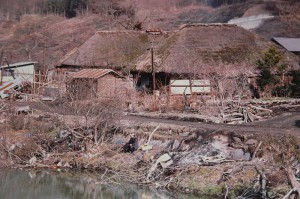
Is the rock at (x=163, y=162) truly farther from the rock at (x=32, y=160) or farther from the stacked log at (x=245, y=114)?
the stacked log at (x=245, y=114)

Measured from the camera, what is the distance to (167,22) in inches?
2522

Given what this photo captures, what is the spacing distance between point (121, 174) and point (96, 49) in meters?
17.3

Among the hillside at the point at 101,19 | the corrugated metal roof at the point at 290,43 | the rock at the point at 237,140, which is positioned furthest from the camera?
the hillside at the point at 101,19

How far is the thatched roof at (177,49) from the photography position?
84.5 feet

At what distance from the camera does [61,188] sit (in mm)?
14586

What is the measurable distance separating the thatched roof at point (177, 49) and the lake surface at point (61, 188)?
35.7 ft

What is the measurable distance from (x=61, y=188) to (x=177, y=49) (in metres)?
13.6

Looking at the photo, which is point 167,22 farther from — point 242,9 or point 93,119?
point 93,119

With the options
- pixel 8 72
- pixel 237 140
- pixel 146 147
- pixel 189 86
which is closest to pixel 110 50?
pixel 8 72

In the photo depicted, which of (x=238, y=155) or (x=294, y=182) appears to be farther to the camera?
(x=238, y=155)

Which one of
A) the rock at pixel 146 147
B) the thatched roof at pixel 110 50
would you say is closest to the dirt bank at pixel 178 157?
the rock at pixel 146 147

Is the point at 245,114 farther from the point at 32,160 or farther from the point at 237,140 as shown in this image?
the point at 32,160

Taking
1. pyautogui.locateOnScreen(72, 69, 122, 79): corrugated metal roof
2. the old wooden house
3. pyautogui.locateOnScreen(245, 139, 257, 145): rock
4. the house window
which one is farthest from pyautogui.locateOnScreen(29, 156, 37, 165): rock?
the house window

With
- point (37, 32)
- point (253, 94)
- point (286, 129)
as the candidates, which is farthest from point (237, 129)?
point (37, 32)
